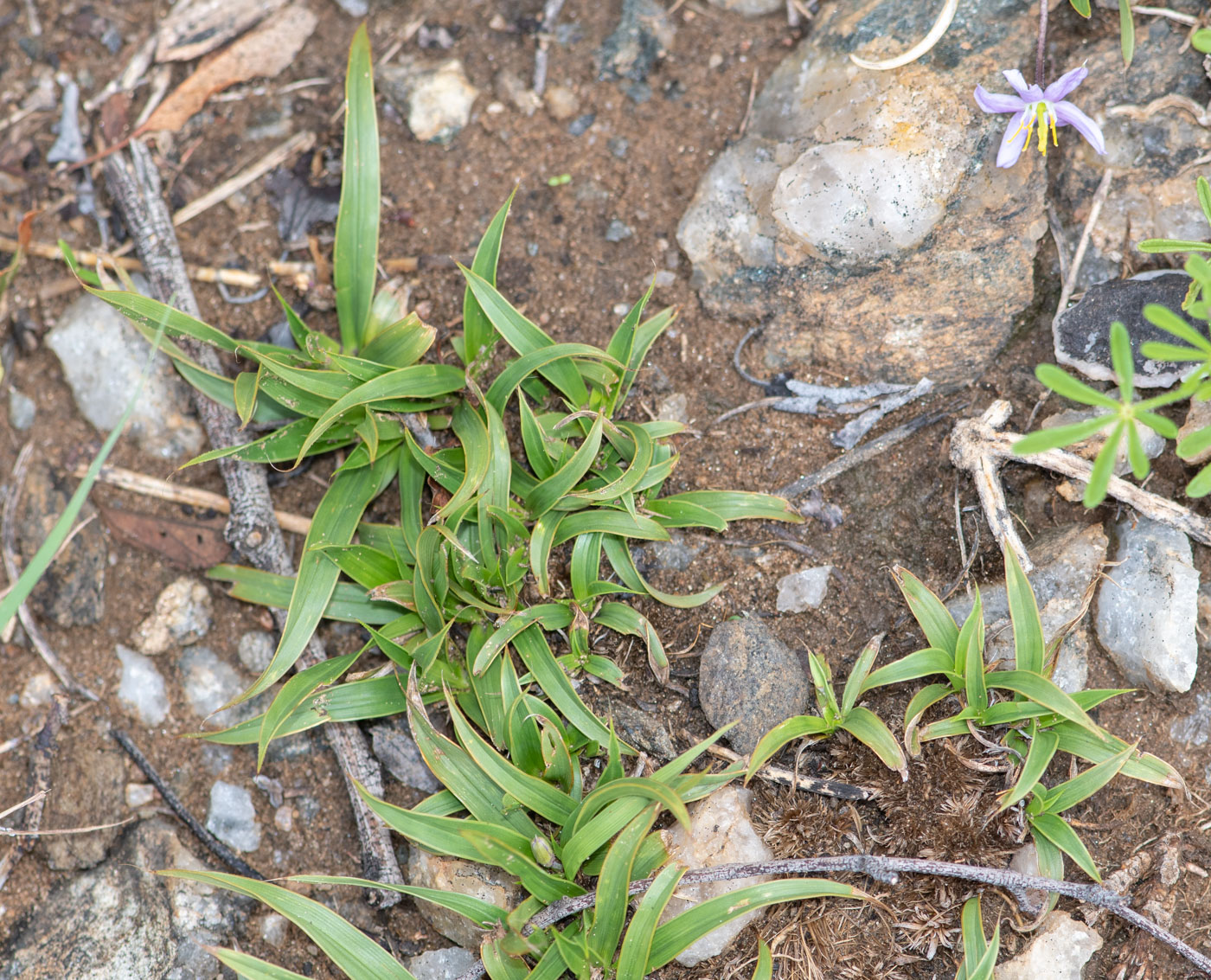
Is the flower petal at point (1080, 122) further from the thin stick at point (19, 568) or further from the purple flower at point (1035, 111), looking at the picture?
the thin stick at point (19, 568)

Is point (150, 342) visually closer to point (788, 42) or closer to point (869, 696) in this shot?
point (788, 42)

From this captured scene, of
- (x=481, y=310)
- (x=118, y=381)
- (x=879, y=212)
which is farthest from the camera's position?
(x=118, y=381)

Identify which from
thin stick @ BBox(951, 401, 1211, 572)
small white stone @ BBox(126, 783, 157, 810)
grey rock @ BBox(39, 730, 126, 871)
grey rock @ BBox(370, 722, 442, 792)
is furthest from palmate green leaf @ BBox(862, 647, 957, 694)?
grey rock @ BBox(39, 730, 126, 871)

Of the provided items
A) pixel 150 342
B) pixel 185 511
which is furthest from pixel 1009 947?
pixel 150 342

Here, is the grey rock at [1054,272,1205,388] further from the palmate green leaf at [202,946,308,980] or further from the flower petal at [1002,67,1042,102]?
the palmate green leaf at [202,946,308,980]

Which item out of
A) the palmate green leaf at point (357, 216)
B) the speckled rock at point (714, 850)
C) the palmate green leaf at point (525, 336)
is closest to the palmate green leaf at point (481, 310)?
the palmate green leaf at point (525, 336)

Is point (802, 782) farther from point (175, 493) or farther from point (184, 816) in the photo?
point (175, 493)

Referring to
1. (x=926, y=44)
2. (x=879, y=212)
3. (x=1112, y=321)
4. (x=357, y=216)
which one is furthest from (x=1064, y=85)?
(x=357, y=216)
